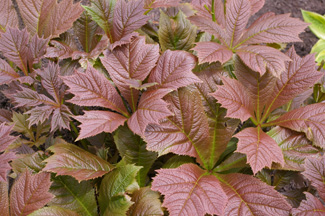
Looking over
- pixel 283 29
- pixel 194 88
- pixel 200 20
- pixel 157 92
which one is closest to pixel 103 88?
pixel 157 92

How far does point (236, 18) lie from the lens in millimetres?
1150

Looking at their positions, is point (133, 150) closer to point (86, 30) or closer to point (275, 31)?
point (86, 30)

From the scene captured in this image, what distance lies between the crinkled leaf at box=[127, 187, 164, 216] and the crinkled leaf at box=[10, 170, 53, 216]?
0.28 m

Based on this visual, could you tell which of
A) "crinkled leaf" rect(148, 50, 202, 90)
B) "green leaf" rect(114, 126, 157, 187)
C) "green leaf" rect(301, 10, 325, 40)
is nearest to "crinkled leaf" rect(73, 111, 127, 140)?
"green leaf" rect(114, 126, 157, 187)

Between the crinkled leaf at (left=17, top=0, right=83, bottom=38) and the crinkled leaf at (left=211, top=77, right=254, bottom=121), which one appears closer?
the crinkled leaf at (left=211, top=77, right=254, bottom=121)

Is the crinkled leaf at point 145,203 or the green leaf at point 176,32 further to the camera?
the green leaf at point 176,32

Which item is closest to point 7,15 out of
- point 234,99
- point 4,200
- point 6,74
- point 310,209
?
point 6,74

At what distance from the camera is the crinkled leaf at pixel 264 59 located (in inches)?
40.6

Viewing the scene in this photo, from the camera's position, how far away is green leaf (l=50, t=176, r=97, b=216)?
110 cm

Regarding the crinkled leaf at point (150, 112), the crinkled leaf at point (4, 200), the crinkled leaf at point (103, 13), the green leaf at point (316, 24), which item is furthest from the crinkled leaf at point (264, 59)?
the green leaf at point (316, 24)

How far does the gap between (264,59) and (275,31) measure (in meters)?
0.14

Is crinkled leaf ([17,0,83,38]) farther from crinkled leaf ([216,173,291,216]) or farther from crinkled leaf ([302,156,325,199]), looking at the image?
crinkled leaf ([302,156,325,199])

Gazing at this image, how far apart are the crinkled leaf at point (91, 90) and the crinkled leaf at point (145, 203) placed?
0.30 meters

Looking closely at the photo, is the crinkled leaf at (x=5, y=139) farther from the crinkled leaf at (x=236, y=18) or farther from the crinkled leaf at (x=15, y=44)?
the crinkled leaf at (x=236, y=18)
